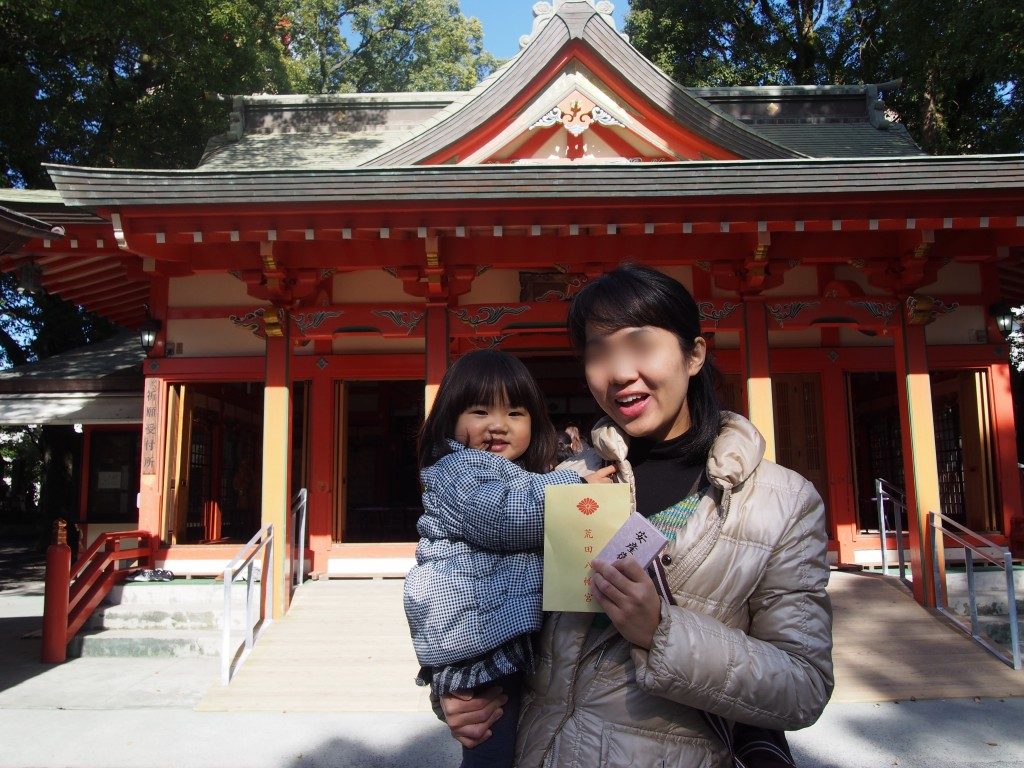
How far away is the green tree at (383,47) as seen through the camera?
27.5 meters

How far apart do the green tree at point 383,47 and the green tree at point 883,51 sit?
10149 mm

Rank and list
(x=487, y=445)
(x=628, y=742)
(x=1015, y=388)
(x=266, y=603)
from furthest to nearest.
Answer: (x=1015, y=388) < (x=266, y=603) < (x=487, y=445) < (x=628, y=742)

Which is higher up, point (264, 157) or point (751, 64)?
point (751, 64)

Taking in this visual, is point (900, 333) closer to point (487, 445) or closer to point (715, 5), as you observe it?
point (487, 445)

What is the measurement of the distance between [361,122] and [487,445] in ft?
38.1

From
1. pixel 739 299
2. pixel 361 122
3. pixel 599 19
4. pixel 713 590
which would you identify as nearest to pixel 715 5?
pixel 361 122

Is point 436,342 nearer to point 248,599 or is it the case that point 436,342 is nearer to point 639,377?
point 248,599

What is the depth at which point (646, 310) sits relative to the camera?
1412mm

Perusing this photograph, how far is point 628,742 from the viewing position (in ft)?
4.05

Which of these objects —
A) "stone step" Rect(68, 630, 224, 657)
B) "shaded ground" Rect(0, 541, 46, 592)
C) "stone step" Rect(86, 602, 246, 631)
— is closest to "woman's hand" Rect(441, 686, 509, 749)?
"stone step" Rect(68, 630, 224, 657)

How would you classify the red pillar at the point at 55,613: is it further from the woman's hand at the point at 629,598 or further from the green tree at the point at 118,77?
the green tree at the point at 118,77

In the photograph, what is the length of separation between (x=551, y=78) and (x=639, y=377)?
7261 millimetres

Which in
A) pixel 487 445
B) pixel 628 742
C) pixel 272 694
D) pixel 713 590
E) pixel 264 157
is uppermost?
pixel 264 157

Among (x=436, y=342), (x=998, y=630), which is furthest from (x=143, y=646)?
(x=998, y=630)
